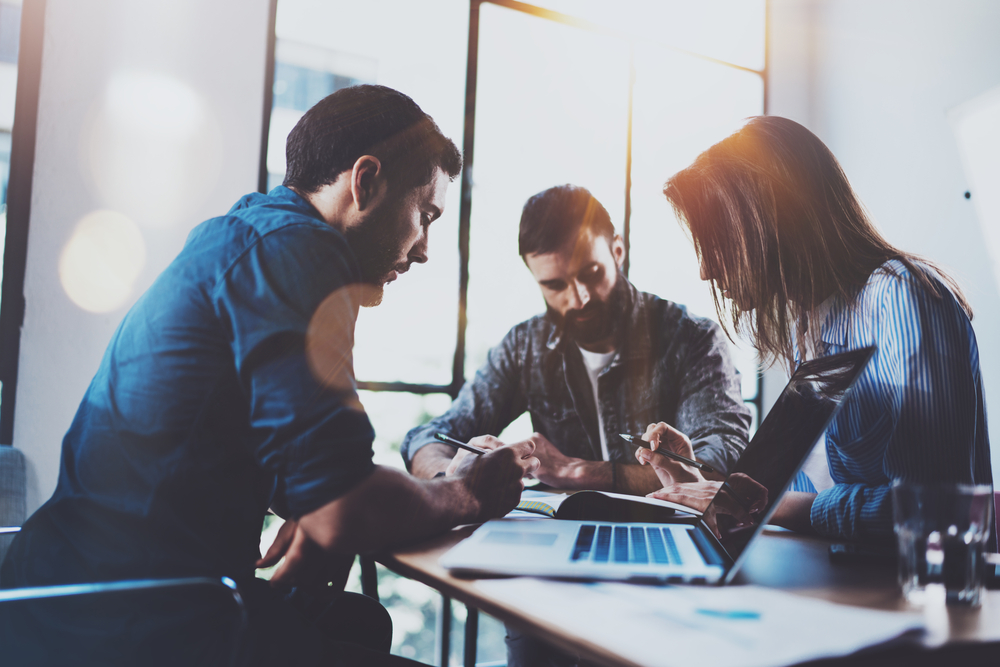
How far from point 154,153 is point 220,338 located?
5.66 feet

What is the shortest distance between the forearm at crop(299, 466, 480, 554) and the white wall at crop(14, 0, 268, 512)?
174cm

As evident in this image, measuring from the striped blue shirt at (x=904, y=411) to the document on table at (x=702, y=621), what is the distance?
406 mm

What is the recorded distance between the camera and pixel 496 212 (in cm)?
288

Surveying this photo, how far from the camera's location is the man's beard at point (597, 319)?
7.78ft

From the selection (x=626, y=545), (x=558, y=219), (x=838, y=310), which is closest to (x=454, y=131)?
(x=558, y=219)

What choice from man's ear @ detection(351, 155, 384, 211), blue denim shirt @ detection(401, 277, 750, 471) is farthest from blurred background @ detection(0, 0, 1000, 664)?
man's ear @ detection(351, 155, 384, 211)

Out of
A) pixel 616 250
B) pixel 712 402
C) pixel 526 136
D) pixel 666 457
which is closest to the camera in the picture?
pixel 666 457

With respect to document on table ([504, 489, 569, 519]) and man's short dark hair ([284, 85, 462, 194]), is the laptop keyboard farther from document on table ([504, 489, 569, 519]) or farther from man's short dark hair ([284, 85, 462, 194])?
man's short dark hair ([284, 85, 462, 194])

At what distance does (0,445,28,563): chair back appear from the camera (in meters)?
1.67

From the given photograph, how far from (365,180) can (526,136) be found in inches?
75.2

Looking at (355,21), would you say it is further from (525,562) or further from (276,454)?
(525,562)

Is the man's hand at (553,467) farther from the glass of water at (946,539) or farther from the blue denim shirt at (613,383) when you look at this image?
the glass of water at (946,539)

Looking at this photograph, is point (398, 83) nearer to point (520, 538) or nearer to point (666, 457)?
point (666, 457)

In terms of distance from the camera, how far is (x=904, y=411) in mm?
1035
